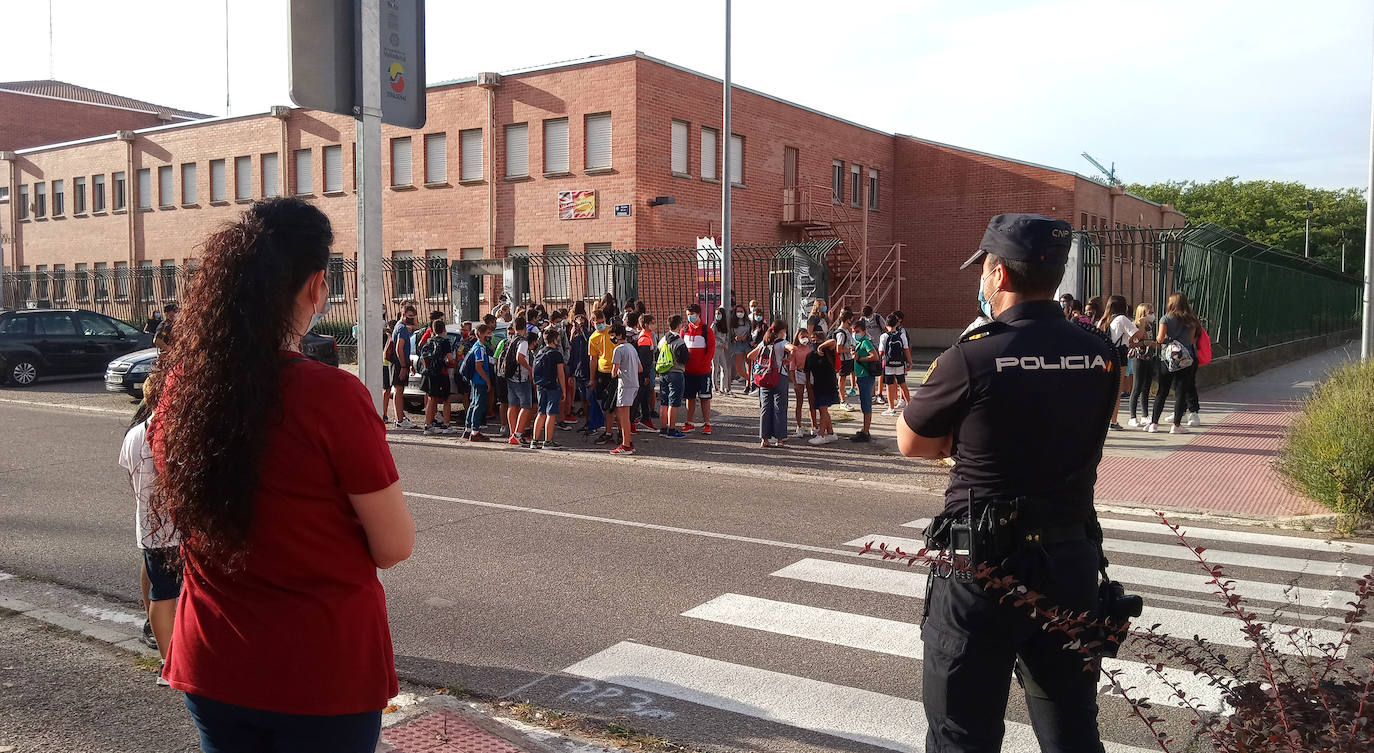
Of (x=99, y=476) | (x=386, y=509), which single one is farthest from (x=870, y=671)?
(x=99, y=476)

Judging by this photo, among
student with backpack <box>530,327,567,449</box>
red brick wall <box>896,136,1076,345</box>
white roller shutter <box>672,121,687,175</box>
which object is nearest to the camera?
student with backpack <box>530,327,567,449</box>

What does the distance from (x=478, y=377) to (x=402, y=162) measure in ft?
64.7

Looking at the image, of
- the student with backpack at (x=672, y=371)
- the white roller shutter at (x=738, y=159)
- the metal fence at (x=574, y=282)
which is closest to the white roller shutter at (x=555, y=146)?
the metal fence at (x=574, y=282)

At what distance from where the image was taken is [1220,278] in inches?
820

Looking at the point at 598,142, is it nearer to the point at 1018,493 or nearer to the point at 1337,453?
the point at 1337,453

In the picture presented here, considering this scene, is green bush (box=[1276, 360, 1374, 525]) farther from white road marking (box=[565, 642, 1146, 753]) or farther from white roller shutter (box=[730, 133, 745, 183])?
white roller shutter (box=[730, 133, 745, 183])

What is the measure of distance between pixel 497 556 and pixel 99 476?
5946 mm

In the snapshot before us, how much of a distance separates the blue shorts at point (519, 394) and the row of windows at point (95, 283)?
89.0 feet

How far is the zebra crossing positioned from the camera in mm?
4590

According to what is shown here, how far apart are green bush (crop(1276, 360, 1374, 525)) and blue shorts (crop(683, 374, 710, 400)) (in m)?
7.73

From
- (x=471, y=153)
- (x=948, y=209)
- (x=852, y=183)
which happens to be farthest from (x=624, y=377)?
(x=948, y=209)

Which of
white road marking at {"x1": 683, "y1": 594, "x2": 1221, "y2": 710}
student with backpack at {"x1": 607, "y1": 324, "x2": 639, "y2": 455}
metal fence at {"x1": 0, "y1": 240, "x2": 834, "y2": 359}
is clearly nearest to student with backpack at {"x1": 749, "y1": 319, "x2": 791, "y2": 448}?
student with backpack at {"x1": 607, "y1": 324, "x2": 639, "y2": 455}

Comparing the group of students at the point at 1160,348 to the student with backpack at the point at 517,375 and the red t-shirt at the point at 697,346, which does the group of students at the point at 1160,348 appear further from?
the student with backpack at the point at 517,375

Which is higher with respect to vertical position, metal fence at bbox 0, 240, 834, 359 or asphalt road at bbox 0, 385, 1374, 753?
metal fence at bbox 0, 240, 834, 359
